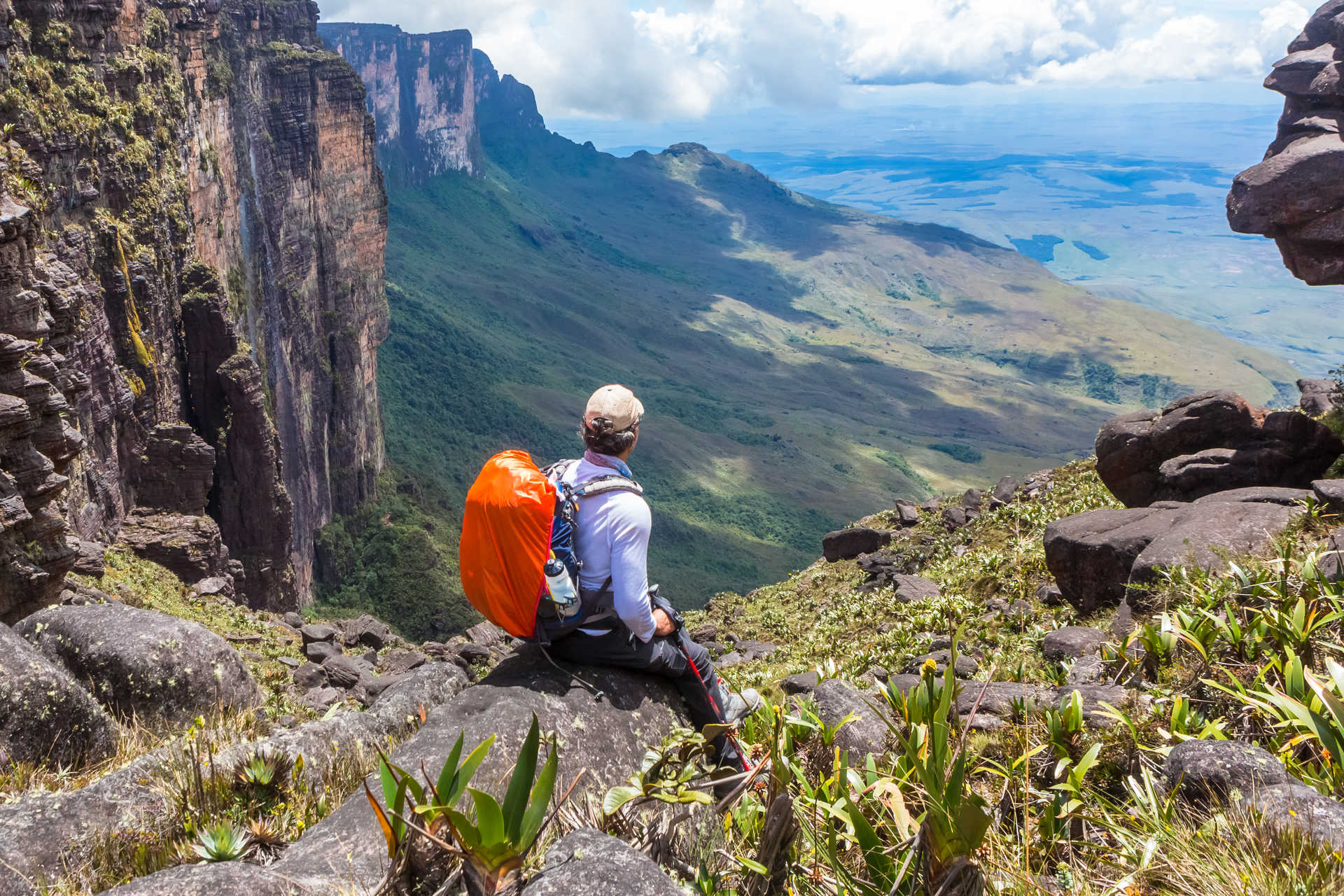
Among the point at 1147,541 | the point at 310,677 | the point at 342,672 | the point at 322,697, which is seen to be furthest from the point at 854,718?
the point at 342,672

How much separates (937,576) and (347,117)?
39749 mm

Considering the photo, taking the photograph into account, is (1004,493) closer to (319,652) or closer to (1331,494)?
(1331,494)

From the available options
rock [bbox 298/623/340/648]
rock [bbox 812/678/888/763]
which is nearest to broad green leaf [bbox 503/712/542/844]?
rock [bbox 812/678/888/763]

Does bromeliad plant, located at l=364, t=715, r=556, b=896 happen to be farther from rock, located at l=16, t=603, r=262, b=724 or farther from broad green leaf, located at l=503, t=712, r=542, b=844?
rock, located at l=16, t=603, r=262, b=724

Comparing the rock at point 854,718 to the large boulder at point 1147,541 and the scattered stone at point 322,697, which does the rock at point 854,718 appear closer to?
the large boulder at point 1147,541

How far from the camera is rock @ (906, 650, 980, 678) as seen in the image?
9430mm

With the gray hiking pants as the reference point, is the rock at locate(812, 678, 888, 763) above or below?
below

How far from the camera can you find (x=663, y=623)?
216 inches

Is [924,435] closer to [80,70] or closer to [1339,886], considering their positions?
[80,70]

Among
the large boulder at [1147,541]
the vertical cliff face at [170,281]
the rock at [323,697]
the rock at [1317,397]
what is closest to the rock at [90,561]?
the vertical cliff face at [170,281]

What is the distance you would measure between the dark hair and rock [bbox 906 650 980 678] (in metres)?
4.81

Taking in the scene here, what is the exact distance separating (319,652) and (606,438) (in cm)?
1189

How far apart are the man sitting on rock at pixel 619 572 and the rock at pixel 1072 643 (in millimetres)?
4640

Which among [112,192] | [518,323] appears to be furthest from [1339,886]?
[518,323]
